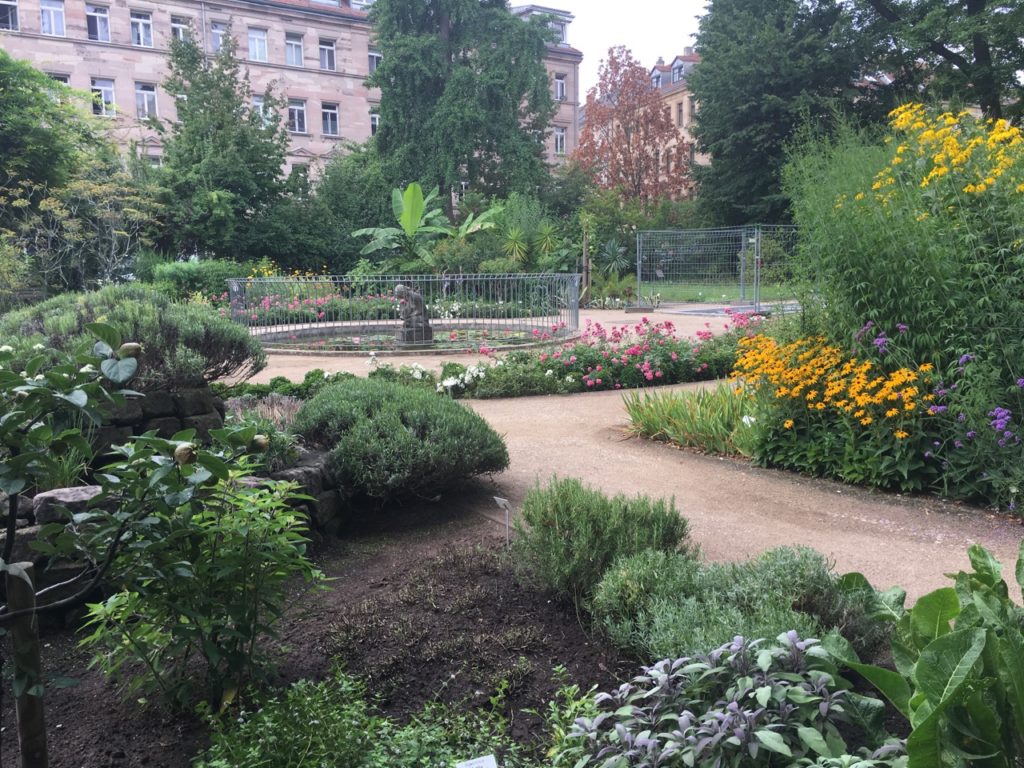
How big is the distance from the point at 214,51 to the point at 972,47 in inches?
1354

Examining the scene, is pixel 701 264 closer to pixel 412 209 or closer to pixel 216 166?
pixel 412 209

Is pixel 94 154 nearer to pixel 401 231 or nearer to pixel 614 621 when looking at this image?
pixel 401 231

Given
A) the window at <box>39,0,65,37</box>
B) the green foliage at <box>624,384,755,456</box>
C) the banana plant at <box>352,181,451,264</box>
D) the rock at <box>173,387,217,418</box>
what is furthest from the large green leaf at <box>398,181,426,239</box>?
the window at <box>39,0,65,37</box>

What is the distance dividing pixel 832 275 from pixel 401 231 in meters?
19.6

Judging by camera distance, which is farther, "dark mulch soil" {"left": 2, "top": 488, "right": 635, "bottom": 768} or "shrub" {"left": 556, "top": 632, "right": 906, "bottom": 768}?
"dark mulch soil" {"left": 2, "top": 488, "right": 635, "bottom": 768}

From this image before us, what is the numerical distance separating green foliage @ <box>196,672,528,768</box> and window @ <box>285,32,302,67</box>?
47.7 meters

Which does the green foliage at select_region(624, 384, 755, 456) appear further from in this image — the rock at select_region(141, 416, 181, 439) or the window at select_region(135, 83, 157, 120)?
the window at select_region(135, 83, 157, 120)

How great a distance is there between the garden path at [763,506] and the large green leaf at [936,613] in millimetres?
1674

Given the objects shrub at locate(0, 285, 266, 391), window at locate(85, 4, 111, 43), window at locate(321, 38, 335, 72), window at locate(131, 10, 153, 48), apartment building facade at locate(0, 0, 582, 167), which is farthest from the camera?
window at locate(321, 38, 335, 72)

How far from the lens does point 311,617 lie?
348 centimetres

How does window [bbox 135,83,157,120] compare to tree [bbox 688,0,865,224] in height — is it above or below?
above

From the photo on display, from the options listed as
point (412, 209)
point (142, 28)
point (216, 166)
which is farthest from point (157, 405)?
point (142, 28)

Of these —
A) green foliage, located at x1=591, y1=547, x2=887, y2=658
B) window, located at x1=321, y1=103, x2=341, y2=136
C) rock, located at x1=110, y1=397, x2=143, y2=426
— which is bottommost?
green foliage, located at x1=591, y1=547, x2=887, y2=658

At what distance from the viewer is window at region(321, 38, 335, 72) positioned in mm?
46125
